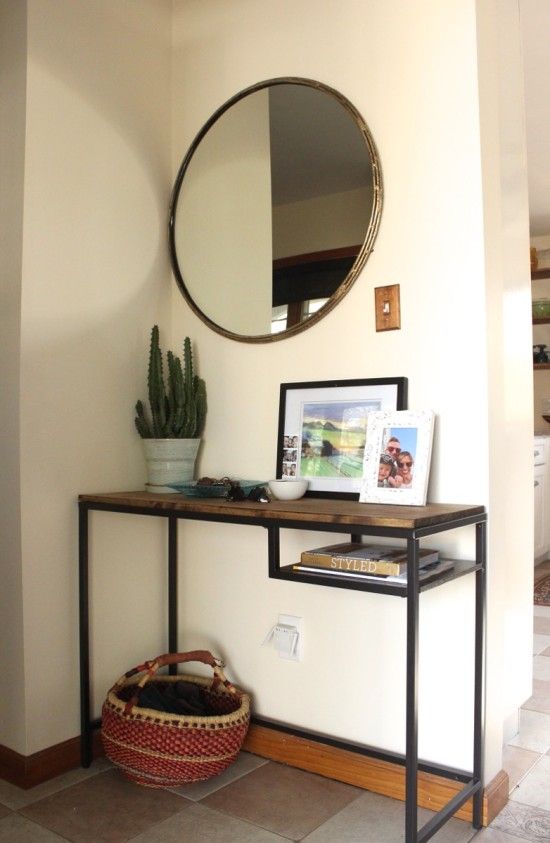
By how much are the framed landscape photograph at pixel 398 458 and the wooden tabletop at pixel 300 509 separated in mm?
40

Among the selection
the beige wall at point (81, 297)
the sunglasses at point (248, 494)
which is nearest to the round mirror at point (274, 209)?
the beige wall at point (81, 297)

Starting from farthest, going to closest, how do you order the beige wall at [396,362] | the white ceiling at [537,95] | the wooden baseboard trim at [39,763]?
the white ceiling at [537,95] < the wooden baseboard trim at [39,763] < the beige wall at [396,362]

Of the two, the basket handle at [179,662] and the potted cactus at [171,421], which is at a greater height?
the potted cactus at [171,421]

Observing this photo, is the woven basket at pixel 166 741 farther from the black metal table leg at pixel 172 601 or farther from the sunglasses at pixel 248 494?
the sunglasses at pixel 248 494

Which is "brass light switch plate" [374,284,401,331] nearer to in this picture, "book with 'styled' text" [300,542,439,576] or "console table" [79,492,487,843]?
"console table" [79,492,487,843]

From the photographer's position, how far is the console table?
1.49 m

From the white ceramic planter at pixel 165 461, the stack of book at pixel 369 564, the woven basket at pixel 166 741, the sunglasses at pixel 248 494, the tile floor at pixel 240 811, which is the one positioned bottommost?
the tile floor at pixel 240 811

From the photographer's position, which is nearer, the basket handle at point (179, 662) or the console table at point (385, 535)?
the console table at point (385, 535)

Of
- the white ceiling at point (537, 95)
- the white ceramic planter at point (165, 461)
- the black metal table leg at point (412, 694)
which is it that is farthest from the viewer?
the white ceiling at point (537, 95)

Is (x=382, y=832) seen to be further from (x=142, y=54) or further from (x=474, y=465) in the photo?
(x=142, y=54)

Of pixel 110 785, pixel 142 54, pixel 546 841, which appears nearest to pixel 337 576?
pixel 546 841

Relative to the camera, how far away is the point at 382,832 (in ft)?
5.69

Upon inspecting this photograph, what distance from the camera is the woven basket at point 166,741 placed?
188cm

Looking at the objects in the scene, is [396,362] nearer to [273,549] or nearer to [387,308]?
[387,308]
